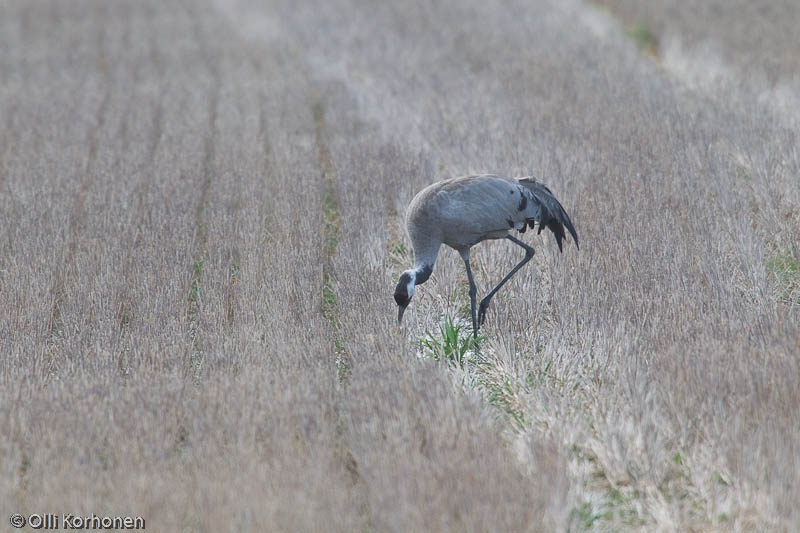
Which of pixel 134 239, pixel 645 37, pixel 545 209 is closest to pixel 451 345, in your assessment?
pixel 545 209

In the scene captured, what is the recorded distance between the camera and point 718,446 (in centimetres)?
386

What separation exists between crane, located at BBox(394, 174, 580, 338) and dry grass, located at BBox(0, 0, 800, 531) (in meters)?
0.31

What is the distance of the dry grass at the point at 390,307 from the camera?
3.69m

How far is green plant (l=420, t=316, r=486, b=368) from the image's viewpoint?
505cm

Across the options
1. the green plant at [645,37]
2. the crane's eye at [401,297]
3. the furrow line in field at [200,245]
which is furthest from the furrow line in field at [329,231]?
the green plant at [645,37]

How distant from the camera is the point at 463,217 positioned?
5.22 meters

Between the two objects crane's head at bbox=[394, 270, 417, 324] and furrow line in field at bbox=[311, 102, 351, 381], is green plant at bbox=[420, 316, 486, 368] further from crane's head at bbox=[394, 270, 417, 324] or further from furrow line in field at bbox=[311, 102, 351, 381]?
furrow line in field at bbox=[311, 102, 351, 381]

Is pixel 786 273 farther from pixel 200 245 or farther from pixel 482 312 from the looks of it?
pixel 200 245

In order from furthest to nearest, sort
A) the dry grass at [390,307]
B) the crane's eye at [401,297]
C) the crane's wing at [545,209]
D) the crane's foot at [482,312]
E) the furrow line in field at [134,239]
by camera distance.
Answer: the crane's wing at [545,209] < the crane's foot at [482,312] < the furrow line in field at [134,239] < the crane's eye at [401,297] < the dry grass at [390,307]

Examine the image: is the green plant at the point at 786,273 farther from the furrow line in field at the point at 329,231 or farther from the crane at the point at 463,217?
the furrow line in field at the point at 329,231

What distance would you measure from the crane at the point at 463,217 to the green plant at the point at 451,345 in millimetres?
100

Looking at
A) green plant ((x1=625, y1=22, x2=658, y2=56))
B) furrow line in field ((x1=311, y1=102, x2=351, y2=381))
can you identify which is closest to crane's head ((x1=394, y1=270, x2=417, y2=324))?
furrow line in field ((x1=311, y1=102, x2=351, y2=381))

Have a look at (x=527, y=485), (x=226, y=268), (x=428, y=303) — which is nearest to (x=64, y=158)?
(x=226, y=268)

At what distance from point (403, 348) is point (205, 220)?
9.79ft
